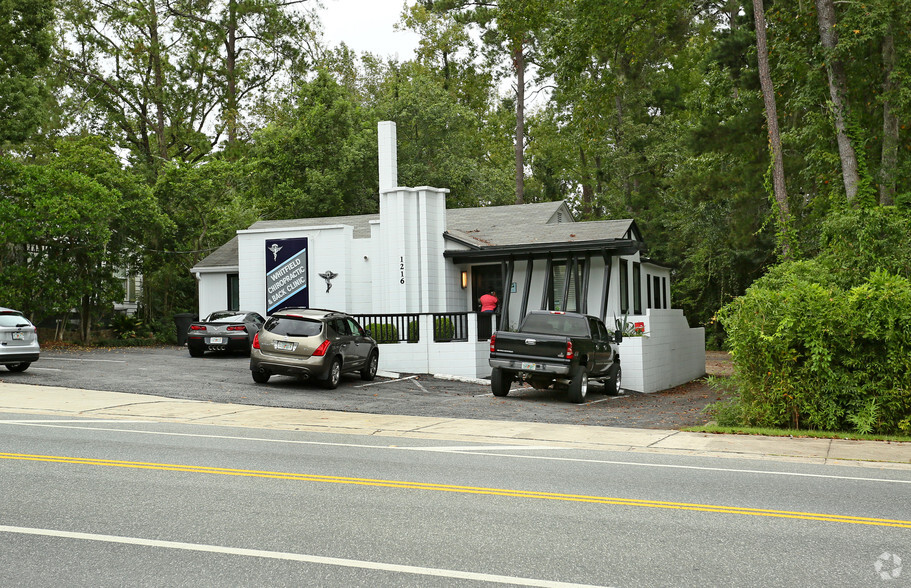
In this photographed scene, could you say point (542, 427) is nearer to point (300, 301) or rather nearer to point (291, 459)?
point (291, 459)

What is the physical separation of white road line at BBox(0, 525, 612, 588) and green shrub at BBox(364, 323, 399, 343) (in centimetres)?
1731

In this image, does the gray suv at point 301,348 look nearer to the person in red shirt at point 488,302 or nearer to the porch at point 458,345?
Answer: the porch at point 458,345

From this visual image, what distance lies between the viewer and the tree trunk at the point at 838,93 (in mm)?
20906

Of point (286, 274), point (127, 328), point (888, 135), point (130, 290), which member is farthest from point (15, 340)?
point (130, 290)

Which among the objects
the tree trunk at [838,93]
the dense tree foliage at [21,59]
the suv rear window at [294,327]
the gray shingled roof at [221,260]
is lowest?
the suv rear window at [294,327]

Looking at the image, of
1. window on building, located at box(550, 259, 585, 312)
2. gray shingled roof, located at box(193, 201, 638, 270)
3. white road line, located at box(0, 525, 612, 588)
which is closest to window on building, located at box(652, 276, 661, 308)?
gray shingled roof, located at box(193, 201, 638, 270)

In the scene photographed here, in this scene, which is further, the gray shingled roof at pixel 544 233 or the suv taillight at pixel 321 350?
the gray shingled roof at pixel 544 233

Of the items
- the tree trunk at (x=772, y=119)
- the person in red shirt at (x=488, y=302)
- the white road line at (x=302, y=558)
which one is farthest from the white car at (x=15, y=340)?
the tree trunk at (x=772, y=119)

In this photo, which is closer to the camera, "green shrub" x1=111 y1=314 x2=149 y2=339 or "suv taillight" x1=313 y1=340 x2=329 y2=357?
"suv taillight" x1=313 y1=340 x2=329 y2=357

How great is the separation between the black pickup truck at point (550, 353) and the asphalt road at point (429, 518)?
22.4ft

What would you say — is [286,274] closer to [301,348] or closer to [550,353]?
[301,348]

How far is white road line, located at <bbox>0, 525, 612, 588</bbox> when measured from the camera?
17.8ft

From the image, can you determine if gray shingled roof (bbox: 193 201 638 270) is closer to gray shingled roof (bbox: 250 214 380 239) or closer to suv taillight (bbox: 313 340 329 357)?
gray shingled roof (bbox: 250 214 380 239)

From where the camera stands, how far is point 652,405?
1911 cm
